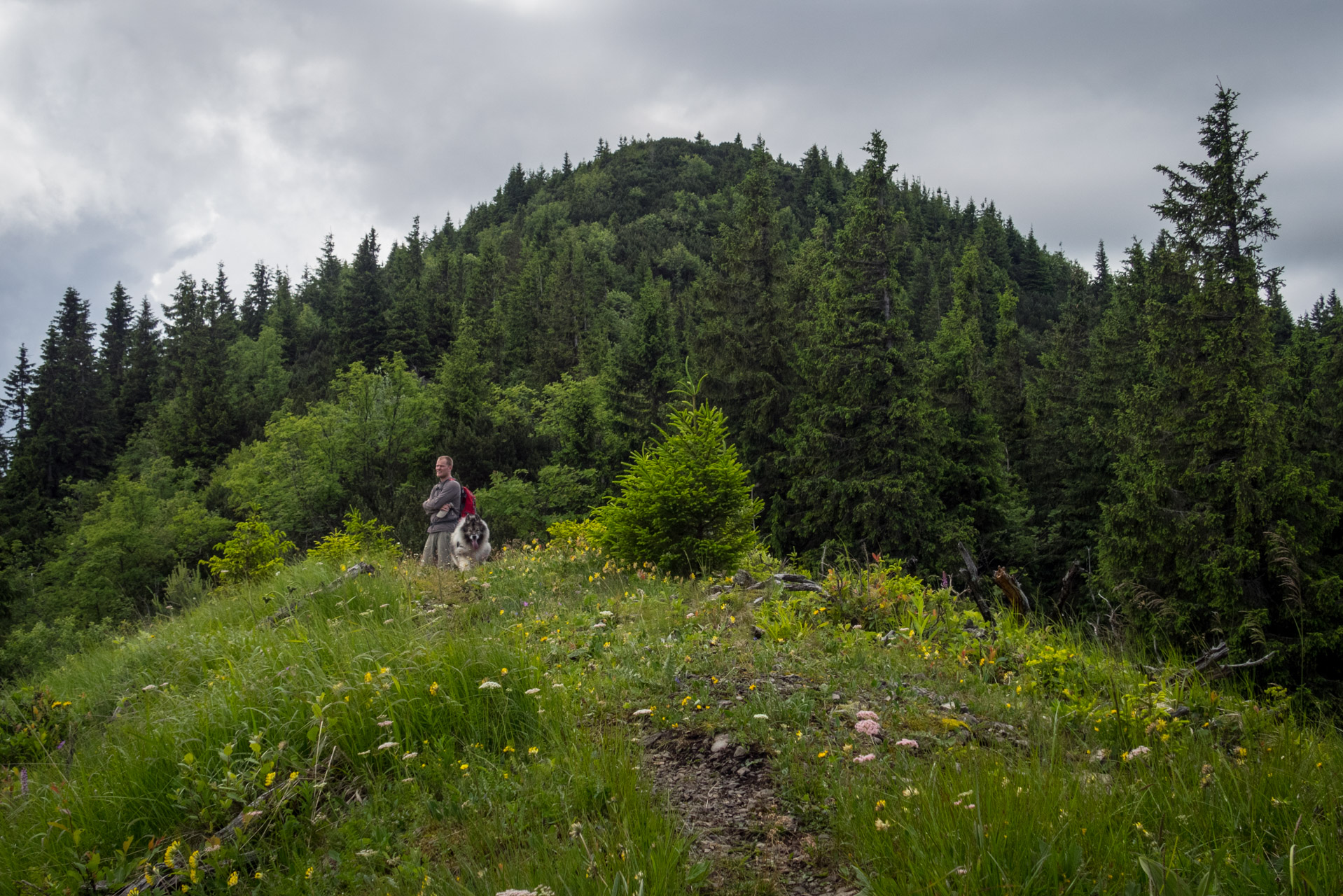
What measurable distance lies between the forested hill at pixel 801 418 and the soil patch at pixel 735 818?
213cm

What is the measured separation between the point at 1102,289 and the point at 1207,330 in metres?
65.9

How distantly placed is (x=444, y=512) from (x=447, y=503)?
17cm

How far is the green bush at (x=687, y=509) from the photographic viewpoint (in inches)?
321

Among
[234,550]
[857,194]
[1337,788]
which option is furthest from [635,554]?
[857,194]

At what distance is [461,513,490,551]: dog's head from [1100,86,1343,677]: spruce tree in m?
13.7

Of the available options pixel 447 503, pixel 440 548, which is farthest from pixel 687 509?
pixel 440 548

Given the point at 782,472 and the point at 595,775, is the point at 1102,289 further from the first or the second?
the point at 595,775

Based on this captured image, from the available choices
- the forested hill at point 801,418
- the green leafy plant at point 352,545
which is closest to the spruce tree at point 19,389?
the forested hill at point 801,418

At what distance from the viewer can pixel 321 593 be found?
641 cm

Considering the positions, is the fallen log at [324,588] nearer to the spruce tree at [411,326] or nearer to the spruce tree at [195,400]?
the spruce tree at [411,326]

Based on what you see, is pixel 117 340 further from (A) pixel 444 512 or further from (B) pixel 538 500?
(A) pixel 444 512

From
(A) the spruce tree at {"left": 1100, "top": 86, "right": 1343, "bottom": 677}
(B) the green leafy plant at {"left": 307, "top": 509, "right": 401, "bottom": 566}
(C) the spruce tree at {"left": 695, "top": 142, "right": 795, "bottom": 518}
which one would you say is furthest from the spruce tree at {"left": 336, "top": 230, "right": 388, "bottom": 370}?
(A) the spruce tree at {"left": 1100, "top": 86, "right": 1343, "bottom": 677}

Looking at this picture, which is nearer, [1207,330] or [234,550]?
[1207,330]

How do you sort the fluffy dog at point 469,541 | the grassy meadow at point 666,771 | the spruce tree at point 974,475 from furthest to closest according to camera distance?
the spruce tree at point 974,475
the fluffy dog at point 469,541
the grassy meadow at point 666,771
